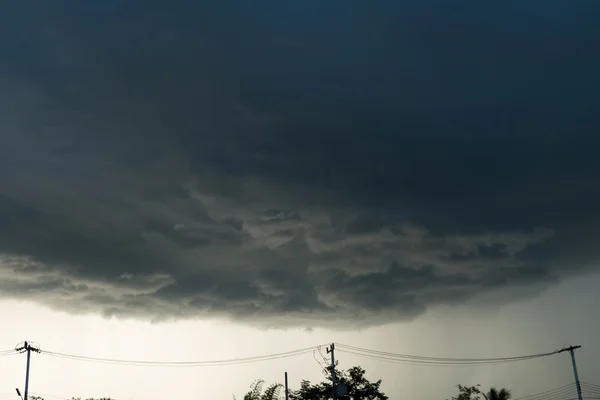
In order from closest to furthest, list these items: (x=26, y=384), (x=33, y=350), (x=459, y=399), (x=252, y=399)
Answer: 1. (x=252, y=399)
2. (x=26, y=384)
3. (x=33, y=350)
4. (x=459, y=399)

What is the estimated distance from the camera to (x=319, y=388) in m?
111

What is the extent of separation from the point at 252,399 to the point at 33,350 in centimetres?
4966

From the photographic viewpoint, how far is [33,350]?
9625 cm

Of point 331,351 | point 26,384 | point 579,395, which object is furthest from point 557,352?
point 26,384

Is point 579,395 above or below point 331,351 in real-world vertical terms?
below

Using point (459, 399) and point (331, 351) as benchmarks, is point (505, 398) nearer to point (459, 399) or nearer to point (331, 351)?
point (459, 399)

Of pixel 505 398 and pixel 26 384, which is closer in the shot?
pixel 26 384

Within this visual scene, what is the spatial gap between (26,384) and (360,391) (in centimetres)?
5158

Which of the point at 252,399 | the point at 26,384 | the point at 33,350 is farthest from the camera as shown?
the point at 33,350

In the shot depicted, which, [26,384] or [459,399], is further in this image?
[459,399]

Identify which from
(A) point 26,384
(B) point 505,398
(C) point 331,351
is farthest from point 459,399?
(A) point 26,384

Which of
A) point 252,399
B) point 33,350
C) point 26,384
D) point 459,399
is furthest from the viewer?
point 459,399

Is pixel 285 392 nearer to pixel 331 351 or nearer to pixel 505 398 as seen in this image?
pixel 331 351

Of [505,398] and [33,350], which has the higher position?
[33,350]
